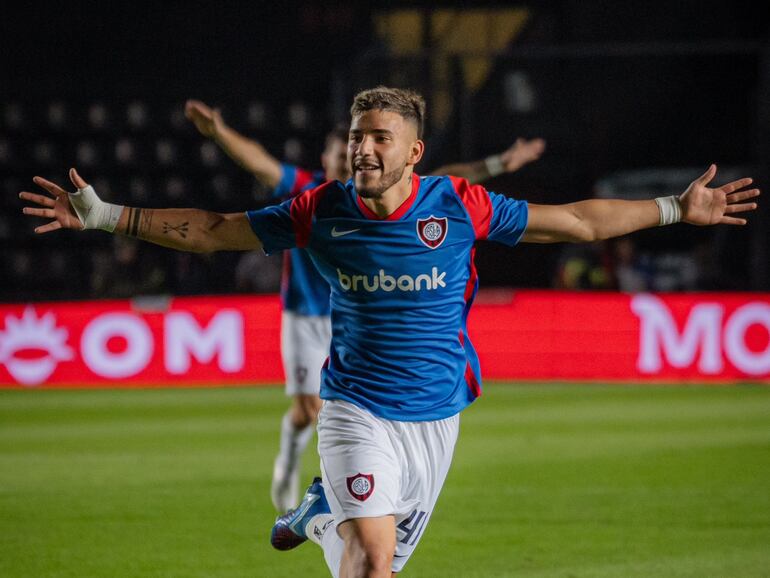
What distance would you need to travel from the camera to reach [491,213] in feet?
16.0

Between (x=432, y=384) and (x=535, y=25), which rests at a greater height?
(x=535, y=25)

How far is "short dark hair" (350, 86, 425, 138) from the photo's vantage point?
468 cm

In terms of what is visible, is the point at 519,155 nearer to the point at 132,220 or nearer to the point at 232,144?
the point at 232,144

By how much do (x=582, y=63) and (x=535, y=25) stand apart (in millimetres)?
1141

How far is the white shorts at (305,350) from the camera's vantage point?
773 centimetres

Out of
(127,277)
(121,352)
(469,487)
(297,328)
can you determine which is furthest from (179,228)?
(127,277)

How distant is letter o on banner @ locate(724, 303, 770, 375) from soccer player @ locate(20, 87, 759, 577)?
33.9 ft

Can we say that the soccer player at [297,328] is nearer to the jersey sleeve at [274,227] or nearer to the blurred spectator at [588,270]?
the jersey sleeve at [274,227]

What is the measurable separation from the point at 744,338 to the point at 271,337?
6.06m

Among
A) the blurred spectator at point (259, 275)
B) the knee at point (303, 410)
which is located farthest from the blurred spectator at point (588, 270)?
the knee at point (303, 410)

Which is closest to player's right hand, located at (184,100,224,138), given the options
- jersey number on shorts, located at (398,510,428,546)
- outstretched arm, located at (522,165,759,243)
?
outstretched arm, located at (522,165,759,243)

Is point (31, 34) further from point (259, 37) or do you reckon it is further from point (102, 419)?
point (102, 419)

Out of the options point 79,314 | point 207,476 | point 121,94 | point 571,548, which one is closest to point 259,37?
point 121,94

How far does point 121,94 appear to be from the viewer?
22.7 m
